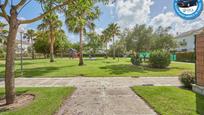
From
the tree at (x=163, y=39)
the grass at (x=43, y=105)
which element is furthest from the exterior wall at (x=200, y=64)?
the tree at (x=163, y=39)

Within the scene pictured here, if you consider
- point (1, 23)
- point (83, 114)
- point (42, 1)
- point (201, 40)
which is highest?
point (42, 1)

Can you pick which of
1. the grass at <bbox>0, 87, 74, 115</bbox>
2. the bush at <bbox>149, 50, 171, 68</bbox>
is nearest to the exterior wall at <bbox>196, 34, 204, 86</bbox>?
the grass at <bbox>0, 87, 74, 115</bbox>

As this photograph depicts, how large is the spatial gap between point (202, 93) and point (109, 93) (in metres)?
3.34

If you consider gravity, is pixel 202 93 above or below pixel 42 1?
below

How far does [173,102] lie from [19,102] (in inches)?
194

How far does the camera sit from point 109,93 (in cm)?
904

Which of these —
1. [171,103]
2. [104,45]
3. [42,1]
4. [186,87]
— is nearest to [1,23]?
[42,1]

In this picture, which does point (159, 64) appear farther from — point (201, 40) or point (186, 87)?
point (201, 40)

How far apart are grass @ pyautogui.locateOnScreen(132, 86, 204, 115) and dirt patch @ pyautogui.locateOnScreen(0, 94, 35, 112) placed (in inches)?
154

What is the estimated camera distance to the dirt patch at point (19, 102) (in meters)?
6.98

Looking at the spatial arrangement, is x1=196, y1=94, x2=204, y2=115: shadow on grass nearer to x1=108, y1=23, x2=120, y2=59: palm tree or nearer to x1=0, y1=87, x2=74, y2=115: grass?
x1=0, y1=87, x2=74, y2=115: grass

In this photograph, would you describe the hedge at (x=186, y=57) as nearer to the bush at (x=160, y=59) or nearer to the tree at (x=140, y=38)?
the tree at (x=140, y=38)

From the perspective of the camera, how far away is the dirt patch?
22.9ft

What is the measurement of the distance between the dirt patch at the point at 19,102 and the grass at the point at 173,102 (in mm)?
3918
